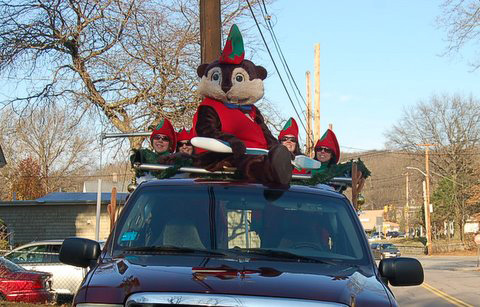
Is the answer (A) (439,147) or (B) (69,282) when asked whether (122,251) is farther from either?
(A) (439,147)

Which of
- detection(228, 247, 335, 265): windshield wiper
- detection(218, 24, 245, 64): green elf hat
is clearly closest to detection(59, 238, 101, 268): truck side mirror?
detection(228, 247, 335, 265): windshield wiper

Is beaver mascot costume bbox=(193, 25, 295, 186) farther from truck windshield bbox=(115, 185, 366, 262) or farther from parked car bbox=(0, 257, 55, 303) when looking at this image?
parked car bbox=(0, 257, 55, 303)

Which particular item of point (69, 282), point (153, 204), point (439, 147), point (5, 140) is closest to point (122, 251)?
point (153, 204)

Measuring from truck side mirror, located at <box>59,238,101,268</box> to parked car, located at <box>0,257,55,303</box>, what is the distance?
27.0 ft

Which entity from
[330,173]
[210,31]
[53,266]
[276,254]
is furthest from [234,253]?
[53,266]

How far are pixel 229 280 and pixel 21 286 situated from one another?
9473 mm

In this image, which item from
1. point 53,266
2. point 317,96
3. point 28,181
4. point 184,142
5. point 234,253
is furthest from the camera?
point 28,181

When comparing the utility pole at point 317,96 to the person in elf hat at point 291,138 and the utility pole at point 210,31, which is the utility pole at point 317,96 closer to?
the utility pole at point 210,31

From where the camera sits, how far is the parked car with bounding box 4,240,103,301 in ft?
48.8

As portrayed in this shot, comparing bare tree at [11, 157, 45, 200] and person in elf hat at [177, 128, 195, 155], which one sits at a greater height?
bare tree at [11, 157, 45, 200]

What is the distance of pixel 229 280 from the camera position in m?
3.13

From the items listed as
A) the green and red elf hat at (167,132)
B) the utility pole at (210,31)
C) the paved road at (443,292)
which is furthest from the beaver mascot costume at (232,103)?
the paved road at (443,292)

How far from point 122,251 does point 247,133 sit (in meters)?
2.68

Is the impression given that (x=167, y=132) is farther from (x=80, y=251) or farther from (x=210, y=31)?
(x=80, y=251)
